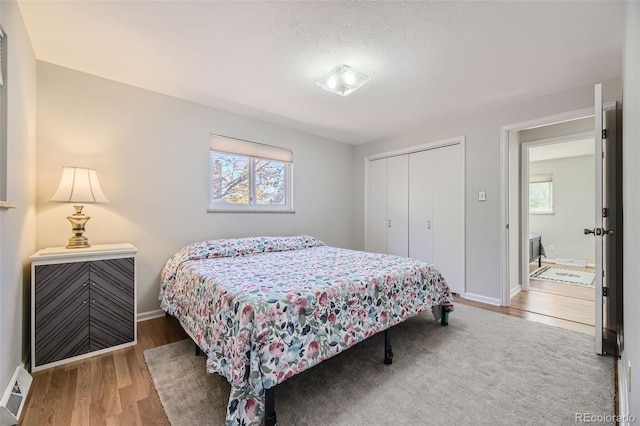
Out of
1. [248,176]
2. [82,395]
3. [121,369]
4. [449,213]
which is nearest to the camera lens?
[82,395]

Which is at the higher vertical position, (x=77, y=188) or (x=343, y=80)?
(x=343, y=80)

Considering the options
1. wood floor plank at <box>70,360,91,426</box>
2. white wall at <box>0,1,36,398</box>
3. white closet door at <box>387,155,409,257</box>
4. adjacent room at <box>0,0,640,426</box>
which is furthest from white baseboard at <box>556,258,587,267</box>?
white wall at <box>0,1,36,398</box>

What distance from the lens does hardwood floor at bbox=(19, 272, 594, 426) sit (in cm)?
135

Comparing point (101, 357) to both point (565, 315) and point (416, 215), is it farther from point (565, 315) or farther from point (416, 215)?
point (565, 315)

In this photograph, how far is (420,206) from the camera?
387cm

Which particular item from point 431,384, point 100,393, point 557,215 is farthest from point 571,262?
point 100,393

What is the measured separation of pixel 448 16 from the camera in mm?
1662

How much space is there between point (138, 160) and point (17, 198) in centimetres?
105

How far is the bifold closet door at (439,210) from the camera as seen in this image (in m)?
3.42

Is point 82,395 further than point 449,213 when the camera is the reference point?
No

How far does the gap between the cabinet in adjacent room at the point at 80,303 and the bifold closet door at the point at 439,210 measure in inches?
134

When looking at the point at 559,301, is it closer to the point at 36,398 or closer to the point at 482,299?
the point at 482,299

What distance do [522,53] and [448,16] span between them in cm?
82

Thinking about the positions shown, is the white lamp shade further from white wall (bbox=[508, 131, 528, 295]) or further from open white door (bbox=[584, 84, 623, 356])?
white wall (bbox=[508, 131, 528, 295])
